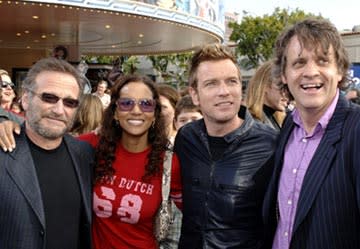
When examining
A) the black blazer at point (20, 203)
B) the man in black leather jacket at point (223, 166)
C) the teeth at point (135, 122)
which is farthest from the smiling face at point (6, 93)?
the man in black leather jacket at point (223, 166)

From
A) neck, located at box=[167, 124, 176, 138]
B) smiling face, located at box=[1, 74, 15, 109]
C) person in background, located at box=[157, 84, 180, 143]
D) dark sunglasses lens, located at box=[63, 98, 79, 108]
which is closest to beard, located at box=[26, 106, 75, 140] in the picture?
dark sunglasses lens, located at box=[63, 98, 79, 108]

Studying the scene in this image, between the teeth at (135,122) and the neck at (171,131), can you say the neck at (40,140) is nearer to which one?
the teeth at (135,122)

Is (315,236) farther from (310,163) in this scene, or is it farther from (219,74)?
(219,74)

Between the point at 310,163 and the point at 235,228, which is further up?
the point at 310,163

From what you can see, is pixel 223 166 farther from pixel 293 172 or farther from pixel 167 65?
pixel 167 65

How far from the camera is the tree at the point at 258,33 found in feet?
131

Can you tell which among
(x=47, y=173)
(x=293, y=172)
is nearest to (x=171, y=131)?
(x=47, y=173)

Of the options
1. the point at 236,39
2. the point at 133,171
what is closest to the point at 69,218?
the point at 133,171

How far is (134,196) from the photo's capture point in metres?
3.23

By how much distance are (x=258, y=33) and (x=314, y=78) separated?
39.0 metres

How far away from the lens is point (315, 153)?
2531 mm

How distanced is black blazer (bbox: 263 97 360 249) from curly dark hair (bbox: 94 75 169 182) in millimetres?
1228

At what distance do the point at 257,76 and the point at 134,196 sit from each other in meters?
2.46

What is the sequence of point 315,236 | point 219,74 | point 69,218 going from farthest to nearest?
point 219,74 → point 69,218 → point 315,236
